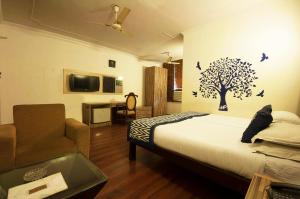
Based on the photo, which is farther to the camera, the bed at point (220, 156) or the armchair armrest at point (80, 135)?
the armchair armrest at point (80, 135)

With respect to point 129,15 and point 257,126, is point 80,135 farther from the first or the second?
point 129,15

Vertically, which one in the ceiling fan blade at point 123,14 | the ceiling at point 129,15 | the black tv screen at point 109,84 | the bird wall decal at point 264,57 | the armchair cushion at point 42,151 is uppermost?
the ceiling at point 129,15

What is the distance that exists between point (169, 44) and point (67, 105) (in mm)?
3421

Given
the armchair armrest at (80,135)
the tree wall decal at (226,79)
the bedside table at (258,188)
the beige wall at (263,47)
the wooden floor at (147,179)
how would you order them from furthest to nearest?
the tree wall decal at (226,79) → the beige wall at (263,47) → the armchair armrest at (80,135) → the wooden floor at (147,179) → the bedside table at (258,188)

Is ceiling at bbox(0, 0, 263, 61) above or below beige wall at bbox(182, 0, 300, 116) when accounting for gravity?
above

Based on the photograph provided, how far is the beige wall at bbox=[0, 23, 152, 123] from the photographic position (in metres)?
3.26

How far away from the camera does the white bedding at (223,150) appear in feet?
3.72

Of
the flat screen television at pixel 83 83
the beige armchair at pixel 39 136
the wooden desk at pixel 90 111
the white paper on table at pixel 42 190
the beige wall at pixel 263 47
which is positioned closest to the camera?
the white paper on table at pixel 42 190

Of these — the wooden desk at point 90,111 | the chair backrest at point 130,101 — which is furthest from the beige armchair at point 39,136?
the chair backrest at point 130,101

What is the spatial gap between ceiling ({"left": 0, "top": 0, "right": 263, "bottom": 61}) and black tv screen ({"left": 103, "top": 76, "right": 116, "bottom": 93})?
1.29m

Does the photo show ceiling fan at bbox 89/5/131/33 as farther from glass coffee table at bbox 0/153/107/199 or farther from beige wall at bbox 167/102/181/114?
beige wall at bbox 167/102/181/114

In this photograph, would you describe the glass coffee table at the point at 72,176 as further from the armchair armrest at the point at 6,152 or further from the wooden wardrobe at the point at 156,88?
the wooden wardrobe at the point at 156,88

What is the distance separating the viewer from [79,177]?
114cm

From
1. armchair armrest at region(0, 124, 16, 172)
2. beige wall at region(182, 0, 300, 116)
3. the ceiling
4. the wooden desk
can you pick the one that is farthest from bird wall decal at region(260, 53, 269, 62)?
the wooden desk
